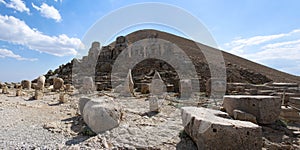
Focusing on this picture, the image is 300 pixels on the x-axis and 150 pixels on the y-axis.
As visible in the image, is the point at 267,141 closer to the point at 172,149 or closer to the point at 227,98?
the point at 227,98

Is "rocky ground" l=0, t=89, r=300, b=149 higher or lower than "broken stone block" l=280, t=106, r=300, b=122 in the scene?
lower

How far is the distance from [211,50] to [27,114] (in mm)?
54076

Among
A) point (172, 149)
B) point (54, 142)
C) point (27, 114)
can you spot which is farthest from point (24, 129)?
point (172, 149)

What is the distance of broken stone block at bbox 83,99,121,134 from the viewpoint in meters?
4.82

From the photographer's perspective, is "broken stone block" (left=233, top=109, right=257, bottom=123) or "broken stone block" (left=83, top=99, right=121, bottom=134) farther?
"broken stone block" (left=233, top=109, right=257, bottom=123)

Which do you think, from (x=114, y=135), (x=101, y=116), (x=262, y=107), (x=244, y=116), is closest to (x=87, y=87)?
(x=101, y=116)

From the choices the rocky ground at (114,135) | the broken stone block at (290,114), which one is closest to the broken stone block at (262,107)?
the rocky ground at (114,135)

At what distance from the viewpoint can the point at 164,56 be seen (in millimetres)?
41750

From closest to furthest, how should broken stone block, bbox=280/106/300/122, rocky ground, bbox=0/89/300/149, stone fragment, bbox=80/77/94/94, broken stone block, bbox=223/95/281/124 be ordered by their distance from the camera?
1. rocky ground, bbox=0/89/300/149
2. broken stone block, bbox=223/95/281/124
3. broken stone block, bbox=280/106/300/122
4. stone fragment, bbox=80/77/94/94

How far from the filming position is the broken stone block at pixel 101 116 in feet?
15.8

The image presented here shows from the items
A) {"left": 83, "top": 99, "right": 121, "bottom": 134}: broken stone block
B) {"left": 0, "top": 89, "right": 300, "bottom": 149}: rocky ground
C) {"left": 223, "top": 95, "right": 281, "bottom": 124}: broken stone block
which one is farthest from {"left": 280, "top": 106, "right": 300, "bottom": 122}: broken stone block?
{"left": 83, "top": 99, "right": 121, "bottom": 134}: broken stone block

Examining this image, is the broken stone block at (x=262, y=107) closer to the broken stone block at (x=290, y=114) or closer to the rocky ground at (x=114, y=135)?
the rocky ground at (x=114, y=135)

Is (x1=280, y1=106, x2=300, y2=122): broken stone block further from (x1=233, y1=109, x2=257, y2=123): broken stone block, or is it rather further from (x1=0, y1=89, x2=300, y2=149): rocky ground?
(x1=233, y1=109, x2=257, y2=123): broken stone block

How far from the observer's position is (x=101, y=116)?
4.84m
